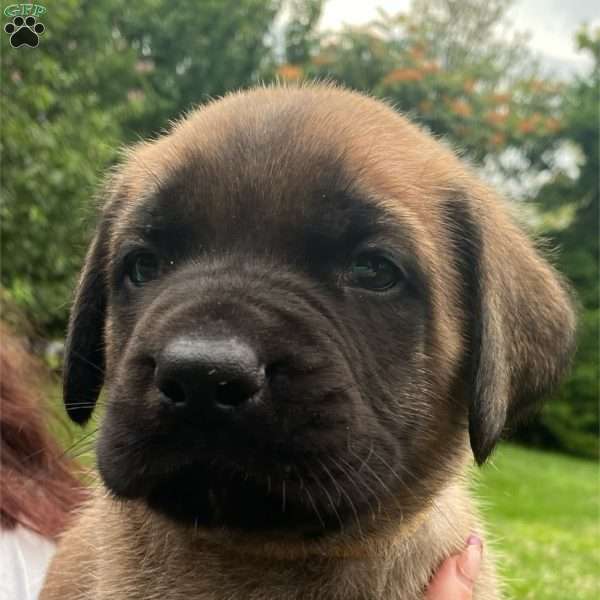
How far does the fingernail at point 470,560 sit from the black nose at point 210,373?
47.8 inches

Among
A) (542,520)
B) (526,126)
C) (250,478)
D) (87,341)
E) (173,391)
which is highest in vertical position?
(173,391)

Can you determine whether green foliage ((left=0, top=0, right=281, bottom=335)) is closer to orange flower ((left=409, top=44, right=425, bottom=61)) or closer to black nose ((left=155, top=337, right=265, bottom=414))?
black nose ((left=155, top=337, right=265, bottom=414))

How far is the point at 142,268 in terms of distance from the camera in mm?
2533

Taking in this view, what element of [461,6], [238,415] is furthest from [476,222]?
[461,6]

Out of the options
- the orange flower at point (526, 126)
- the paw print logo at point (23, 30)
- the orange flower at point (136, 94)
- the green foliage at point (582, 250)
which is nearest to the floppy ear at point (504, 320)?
the paw print logo at point (23, 30)

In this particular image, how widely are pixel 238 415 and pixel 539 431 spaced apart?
23.3 m

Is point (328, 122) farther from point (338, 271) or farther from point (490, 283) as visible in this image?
point (490, 283)

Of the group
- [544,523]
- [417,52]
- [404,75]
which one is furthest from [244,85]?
[417,52]

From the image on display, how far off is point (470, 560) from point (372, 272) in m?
1.08

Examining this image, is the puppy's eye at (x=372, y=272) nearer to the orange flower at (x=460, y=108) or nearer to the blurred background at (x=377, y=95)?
the blurred background at (x=377, y=95)

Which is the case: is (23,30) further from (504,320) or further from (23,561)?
(504,320)

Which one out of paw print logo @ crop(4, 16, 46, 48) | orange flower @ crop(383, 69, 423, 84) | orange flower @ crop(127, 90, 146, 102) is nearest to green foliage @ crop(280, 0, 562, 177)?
orange flower @ crop(383, 69, 423, 84)

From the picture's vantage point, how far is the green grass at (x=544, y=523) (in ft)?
24.2

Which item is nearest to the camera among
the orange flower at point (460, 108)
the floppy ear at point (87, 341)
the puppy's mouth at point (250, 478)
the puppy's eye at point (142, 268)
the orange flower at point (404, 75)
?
the puppy's mouth at point (250, 478)
